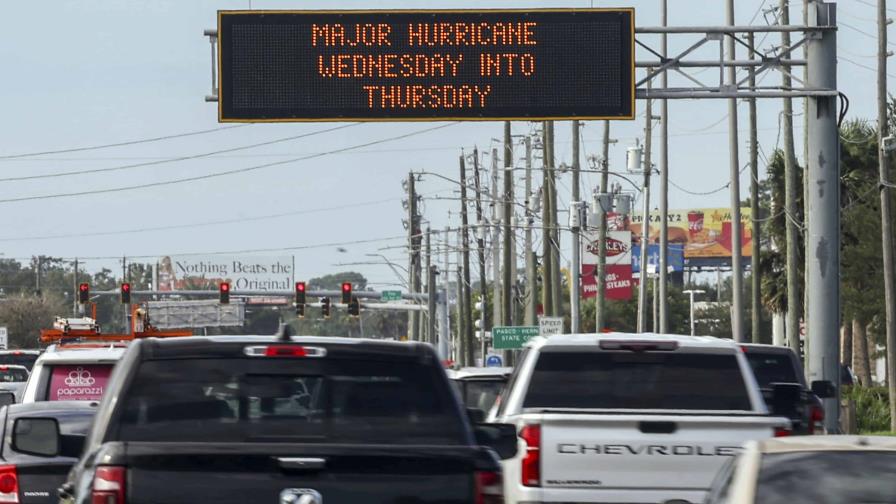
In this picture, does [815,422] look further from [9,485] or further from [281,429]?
[281,429]

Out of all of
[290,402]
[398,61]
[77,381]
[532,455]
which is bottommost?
[532,455]

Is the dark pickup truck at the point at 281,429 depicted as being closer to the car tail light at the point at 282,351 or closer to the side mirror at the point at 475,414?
the car tail light at the point at 282,351

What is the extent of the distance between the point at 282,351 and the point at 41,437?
239cm

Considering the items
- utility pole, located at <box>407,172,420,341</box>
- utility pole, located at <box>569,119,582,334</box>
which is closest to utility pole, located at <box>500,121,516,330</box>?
utility pole, located at <box>569,119,582,334</box>

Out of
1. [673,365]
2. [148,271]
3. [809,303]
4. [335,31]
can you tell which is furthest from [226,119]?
[148,271]

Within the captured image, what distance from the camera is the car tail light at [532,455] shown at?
12562mm

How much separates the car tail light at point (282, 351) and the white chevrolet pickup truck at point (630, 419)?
4.53 m

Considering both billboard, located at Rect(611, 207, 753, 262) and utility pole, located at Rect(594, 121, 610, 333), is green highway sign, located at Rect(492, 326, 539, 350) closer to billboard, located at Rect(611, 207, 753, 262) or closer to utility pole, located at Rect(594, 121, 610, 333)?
utility pole, located at Rect(594, 121, 610, 333)

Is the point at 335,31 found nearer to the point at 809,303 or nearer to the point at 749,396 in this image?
the point at 809,303

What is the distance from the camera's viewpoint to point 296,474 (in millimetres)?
7371

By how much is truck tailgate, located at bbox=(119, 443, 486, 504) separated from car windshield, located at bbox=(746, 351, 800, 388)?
12.5 m

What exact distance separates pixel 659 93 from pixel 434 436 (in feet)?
62.4

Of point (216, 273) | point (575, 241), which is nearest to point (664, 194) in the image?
point (575, 241)

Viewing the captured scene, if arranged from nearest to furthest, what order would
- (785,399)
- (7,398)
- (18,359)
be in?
1. (785,399)
2. (7,398)
3. (18,359)
